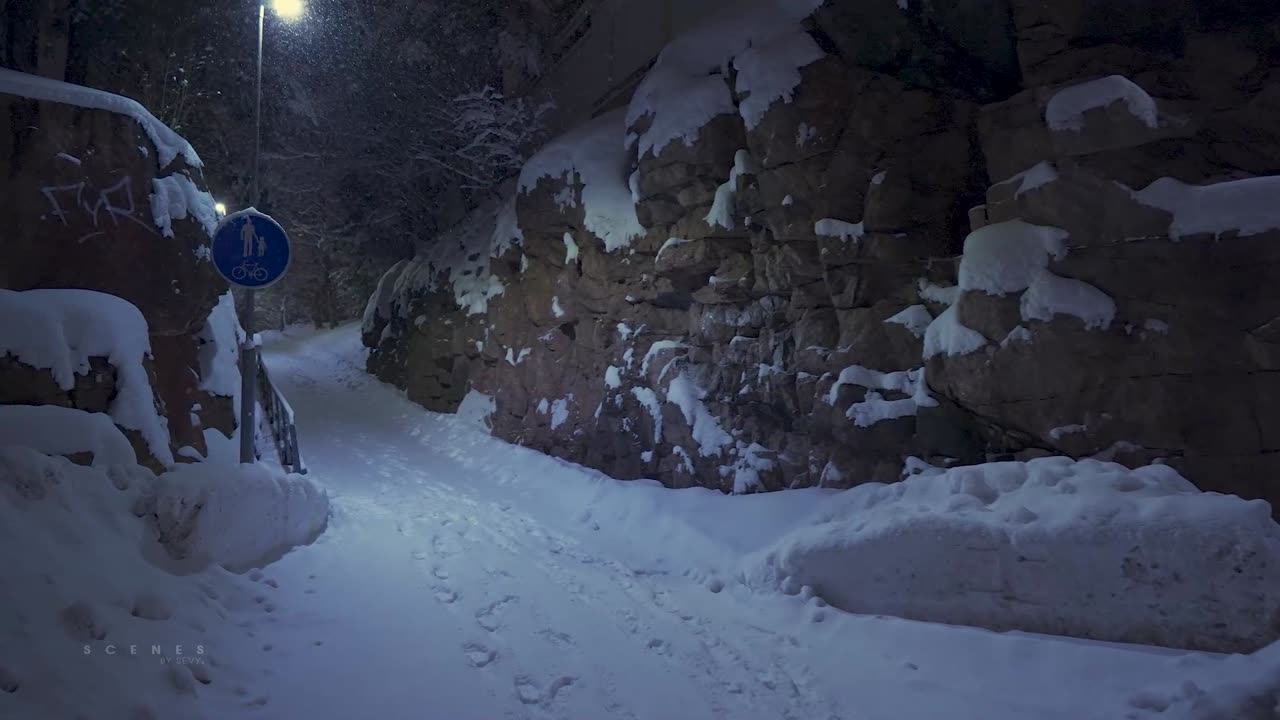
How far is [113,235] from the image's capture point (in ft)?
21.3

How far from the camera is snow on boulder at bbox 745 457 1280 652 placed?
4770mm

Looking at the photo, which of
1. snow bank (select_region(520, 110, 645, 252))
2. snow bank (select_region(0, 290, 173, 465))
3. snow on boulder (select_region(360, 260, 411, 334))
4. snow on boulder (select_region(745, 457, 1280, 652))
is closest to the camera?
snow on boulder (select_region(745, 457, 1280, 652))

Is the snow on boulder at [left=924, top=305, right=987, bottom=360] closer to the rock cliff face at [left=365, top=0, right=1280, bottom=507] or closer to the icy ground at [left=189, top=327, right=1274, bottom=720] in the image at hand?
the rock cliff face at [left=365, top=0, right=1280, bottom=507]

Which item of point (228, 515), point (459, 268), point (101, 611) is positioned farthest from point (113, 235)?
point (459, 268)

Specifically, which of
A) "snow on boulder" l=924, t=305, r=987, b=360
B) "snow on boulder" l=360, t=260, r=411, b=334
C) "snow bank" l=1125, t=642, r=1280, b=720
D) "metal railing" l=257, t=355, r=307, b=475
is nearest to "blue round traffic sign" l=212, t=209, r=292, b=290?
"metal railing" l=257, t=355, r=307, b=475

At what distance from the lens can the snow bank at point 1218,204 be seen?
583 centimetres

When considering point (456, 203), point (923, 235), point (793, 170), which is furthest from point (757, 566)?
point (456, 203)

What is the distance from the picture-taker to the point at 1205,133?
6.59 m

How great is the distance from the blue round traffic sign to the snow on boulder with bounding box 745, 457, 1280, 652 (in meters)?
5.33

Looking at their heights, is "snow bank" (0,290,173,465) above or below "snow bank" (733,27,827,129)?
below

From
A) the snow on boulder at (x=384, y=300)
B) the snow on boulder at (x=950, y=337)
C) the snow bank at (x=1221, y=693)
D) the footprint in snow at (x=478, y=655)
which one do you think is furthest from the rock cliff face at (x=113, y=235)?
the snow on boulder at (x=384, y=300)

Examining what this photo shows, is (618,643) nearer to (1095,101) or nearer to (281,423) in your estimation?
(1095,101)

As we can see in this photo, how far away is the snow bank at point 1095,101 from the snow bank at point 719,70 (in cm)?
290

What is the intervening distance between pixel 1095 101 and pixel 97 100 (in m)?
9.45
